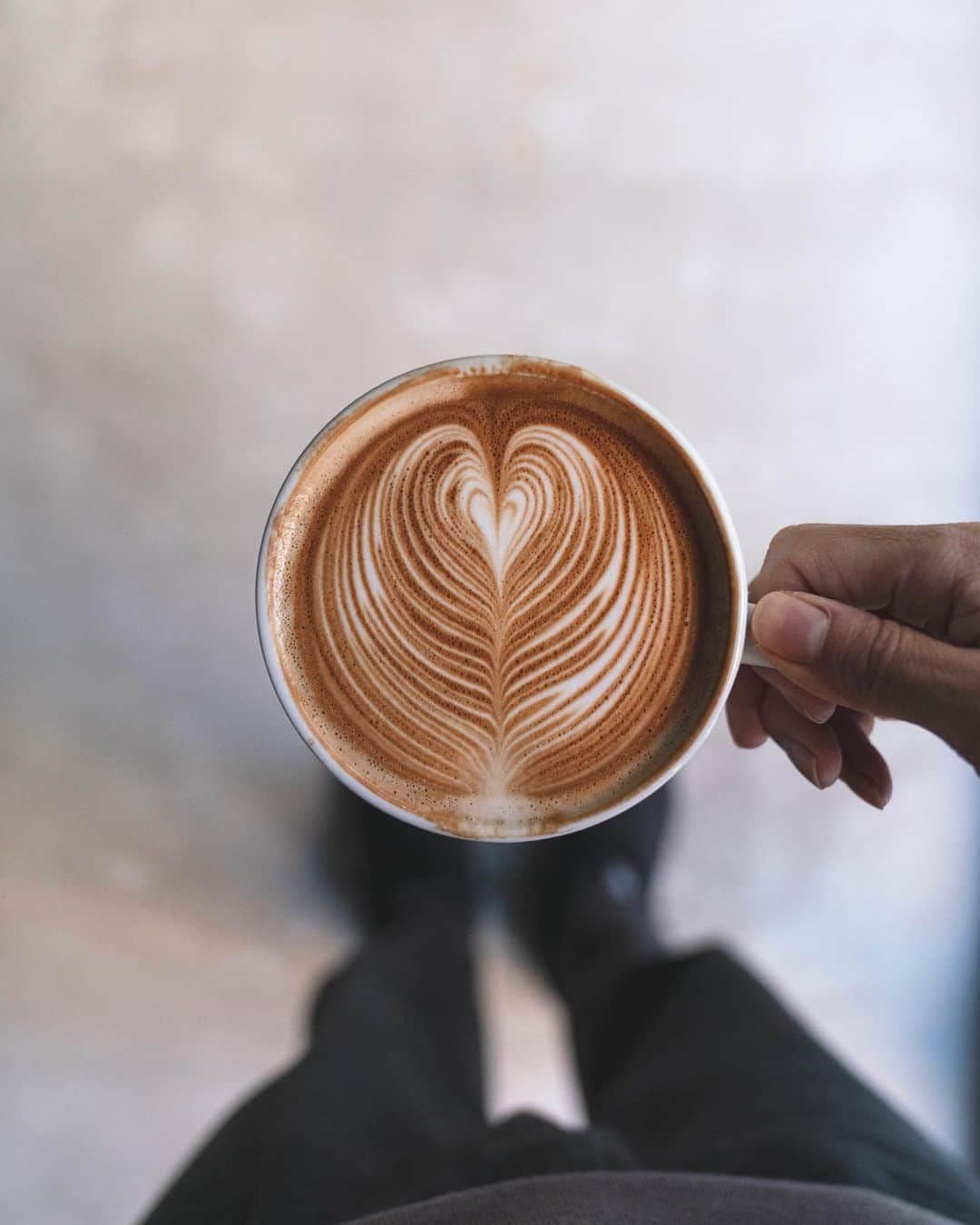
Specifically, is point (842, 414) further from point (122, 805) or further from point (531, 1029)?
point (122, 805)

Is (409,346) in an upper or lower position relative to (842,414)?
upper

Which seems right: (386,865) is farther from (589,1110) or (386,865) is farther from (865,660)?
(865,660)

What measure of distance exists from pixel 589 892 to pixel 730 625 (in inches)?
34.6

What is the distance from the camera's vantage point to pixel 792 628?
0.75 metres

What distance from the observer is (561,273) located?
1.38 meters

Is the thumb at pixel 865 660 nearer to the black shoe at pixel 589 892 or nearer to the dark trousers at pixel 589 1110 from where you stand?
the dark trousers at pixel 589 1110

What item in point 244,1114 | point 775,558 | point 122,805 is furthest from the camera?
point 122,805

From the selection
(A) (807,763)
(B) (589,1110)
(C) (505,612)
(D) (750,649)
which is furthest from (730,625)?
(B) (589,1110)

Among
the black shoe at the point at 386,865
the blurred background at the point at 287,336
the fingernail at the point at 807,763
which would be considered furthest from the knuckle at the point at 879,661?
the black shoe at the point at 386,865

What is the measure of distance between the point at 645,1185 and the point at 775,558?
64 cm

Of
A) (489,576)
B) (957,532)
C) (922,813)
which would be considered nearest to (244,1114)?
(489,576)

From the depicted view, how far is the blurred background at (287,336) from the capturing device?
1372 millimetres

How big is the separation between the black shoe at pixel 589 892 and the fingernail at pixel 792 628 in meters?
0.76

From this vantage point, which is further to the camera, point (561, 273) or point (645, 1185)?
point (561, 273)
